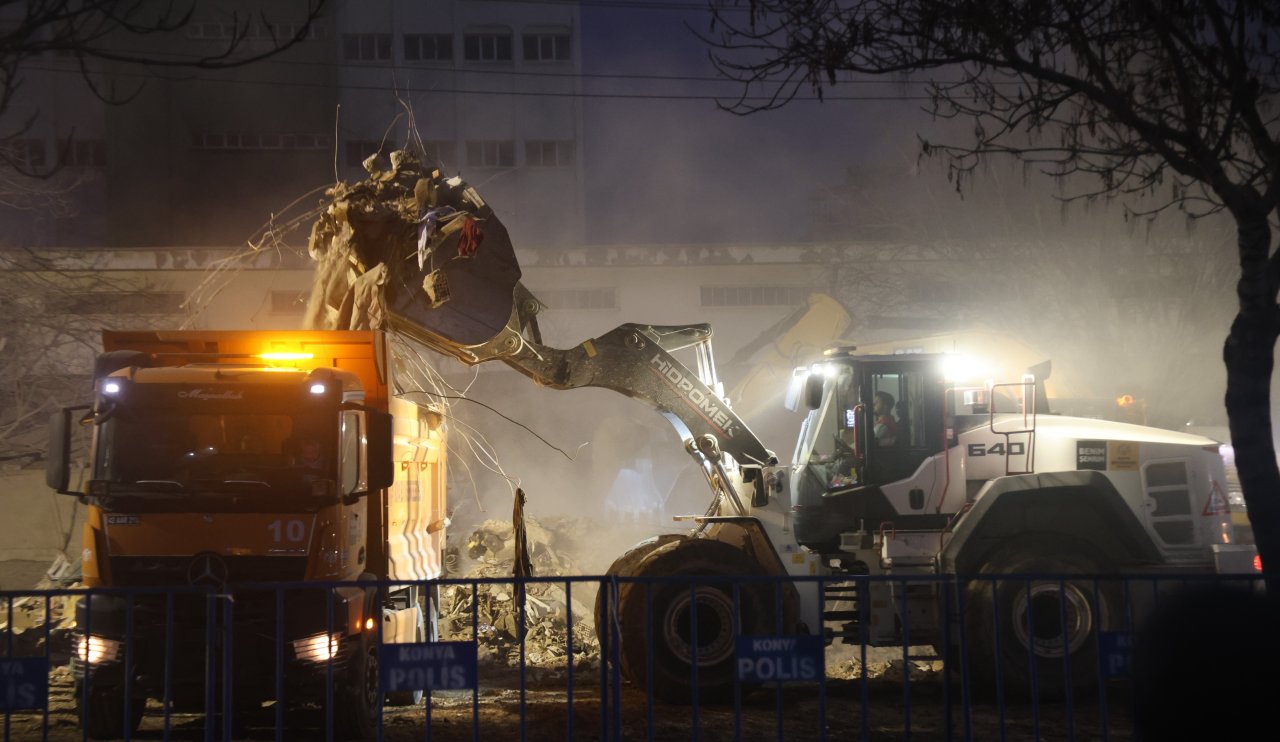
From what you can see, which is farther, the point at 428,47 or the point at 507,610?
the point at 428,47

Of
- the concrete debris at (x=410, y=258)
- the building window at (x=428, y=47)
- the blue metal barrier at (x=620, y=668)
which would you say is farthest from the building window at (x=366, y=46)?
the concrete debris at (x=410, y=258)

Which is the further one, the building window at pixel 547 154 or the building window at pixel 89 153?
the building window at pixel 547 154

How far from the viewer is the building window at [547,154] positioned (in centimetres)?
4191

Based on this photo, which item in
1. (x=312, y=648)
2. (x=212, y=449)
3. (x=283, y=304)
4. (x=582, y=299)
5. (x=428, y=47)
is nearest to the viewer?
(x=312, y=648)

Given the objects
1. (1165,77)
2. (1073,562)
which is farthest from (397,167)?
(1073,562)

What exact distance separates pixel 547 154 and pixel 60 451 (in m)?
34.3

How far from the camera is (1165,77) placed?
812cm

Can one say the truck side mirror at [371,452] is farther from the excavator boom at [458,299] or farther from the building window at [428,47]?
the building window at [428,47]

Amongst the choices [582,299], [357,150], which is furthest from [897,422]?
[357,150]

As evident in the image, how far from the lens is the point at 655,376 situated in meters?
11.7

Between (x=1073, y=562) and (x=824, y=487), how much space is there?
2.40 m

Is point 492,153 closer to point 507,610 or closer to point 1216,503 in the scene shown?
point 507,610

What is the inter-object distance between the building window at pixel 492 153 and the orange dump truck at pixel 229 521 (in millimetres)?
32911

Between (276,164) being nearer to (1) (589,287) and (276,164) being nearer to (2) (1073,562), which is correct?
(1) (589,287)
